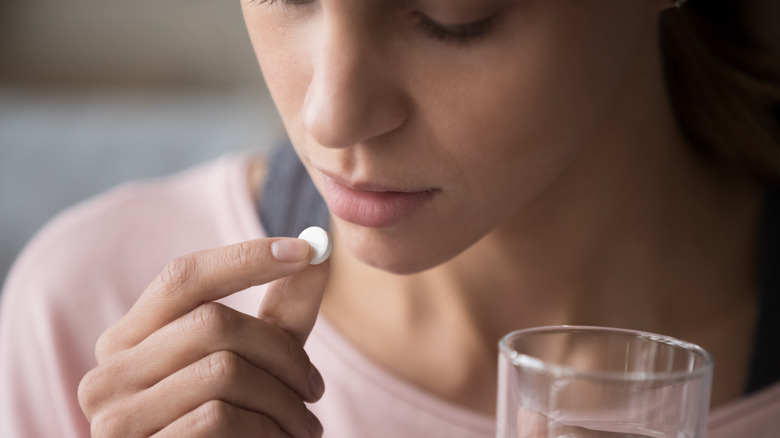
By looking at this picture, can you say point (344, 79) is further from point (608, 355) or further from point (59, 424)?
point (59, 424)

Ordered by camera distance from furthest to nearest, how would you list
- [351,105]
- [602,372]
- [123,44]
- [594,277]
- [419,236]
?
[123,44] → [594,277] → [419,236] → [351,105] → [602,372]

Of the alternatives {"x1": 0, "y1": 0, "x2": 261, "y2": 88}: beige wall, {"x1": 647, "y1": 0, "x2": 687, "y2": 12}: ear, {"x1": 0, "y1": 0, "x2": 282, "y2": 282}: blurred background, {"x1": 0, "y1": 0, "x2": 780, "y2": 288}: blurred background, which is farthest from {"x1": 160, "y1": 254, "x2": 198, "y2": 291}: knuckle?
{"x1": 0, "y1": 0, "x2": 261, "y2": 88}: beige wall

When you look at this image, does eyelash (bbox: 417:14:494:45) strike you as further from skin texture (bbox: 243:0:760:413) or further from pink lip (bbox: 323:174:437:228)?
pink lip (bbox: 323:174:437:228)

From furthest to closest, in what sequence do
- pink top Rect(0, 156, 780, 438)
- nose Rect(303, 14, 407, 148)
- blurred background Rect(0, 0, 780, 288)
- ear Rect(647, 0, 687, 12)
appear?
blurred background Rect(0, 0, 780, 288) < pink top Rect(0, 156, 780, 438) < ear Rect(647, 0, 687, 12) < nose Rect(303, 14, 407, 148)

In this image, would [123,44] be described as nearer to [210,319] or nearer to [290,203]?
[290,203]

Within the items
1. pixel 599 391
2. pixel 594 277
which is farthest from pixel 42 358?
pixel 599 391

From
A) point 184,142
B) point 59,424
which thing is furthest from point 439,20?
point 184,142

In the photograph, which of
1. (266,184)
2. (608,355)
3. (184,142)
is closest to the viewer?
(608,355)
